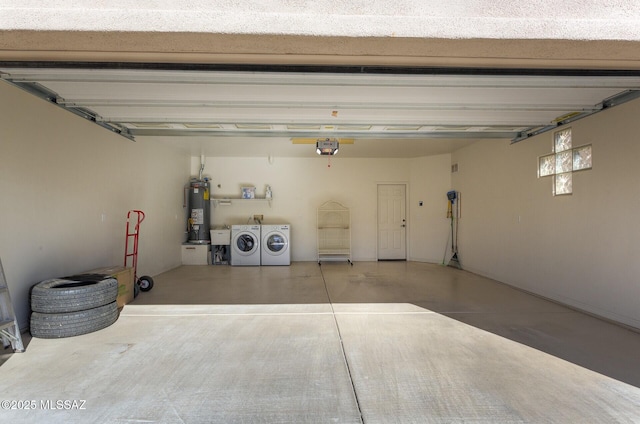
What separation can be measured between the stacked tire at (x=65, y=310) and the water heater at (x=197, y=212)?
4.06 meters

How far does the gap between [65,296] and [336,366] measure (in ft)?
7.98

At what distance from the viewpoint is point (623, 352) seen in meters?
2.54

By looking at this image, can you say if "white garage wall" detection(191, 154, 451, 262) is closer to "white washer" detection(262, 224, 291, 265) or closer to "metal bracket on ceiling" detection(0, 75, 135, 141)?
"white washer" detection(262, 224, 291, 265)

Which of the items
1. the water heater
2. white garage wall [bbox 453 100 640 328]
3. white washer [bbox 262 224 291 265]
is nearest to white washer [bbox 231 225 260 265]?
white washer [bbox 262 224 291 265]

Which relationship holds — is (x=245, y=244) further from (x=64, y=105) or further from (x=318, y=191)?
(x=64, y=105)

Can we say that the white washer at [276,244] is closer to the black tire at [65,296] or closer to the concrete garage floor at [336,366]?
the concrete garage floor at [336,366]

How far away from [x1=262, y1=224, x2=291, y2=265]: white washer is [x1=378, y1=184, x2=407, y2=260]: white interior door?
7.52 feet

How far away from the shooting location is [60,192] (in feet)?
11.1

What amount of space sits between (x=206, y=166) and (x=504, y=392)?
7024 millimetres

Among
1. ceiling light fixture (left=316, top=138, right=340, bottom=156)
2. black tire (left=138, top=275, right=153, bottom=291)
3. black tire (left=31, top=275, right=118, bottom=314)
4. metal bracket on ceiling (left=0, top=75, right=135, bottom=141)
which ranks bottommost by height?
black tire (left=138, top=275, right=153, bottom=291)

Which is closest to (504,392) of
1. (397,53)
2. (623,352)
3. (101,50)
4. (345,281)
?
(623,352)

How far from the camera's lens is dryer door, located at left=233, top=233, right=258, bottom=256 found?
6.87 meters

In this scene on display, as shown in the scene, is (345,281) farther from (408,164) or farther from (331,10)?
(331,10)

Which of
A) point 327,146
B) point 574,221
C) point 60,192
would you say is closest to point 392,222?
point 327,146
